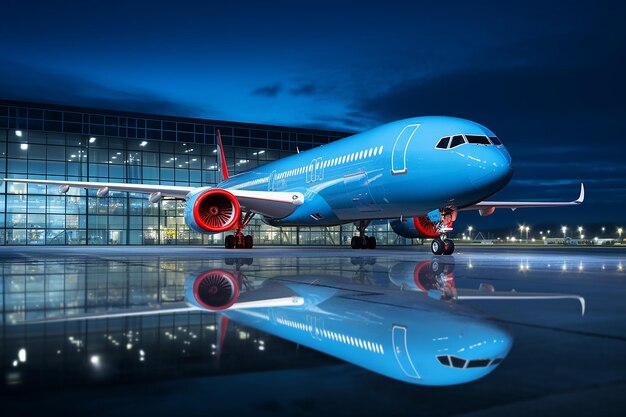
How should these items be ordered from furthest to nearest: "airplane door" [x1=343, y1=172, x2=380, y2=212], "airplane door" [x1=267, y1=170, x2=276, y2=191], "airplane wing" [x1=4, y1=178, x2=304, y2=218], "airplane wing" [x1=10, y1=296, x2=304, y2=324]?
"airplane door" [x1=267, y1=170, x2=276, y2=191], "airplane wing" [x1=4, y1=178, x2=304, y2=218], "airplane door" [x1=343, y1=172, x2=380, y2=212], "airplane wing" [x1=10, y1=296, x2=304, y2=324]

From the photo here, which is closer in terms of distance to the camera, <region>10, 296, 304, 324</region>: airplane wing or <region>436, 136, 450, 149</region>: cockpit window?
<region>10, 296, 304, 324</region>: airplane wing

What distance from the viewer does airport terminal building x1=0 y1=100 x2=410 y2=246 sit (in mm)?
41812

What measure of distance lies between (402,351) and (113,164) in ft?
147

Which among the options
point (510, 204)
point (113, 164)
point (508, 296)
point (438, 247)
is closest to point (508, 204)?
point (510, 204)

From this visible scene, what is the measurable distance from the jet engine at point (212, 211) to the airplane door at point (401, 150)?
6.36 m

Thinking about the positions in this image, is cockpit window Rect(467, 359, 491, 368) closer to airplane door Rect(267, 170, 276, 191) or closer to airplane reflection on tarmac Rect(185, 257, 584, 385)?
airplane reflection on tarmac Rect(185, 257, 584, 385)

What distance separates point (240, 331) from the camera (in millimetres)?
3820

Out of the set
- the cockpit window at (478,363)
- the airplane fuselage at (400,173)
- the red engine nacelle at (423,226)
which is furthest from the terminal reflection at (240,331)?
the red engine nacelle at (423,226)

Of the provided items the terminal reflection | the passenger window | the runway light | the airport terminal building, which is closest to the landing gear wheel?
the passenger window

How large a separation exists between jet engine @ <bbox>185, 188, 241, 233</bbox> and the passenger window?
8194mm

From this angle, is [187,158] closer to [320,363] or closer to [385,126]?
[385,126]

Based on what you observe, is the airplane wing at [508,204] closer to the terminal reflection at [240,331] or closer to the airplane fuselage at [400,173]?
the airplane fuselage at [400,173]

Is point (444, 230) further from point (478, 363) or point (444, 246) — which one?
point (478, 363)

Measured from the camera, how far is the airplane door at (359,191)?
17172 millimetres
